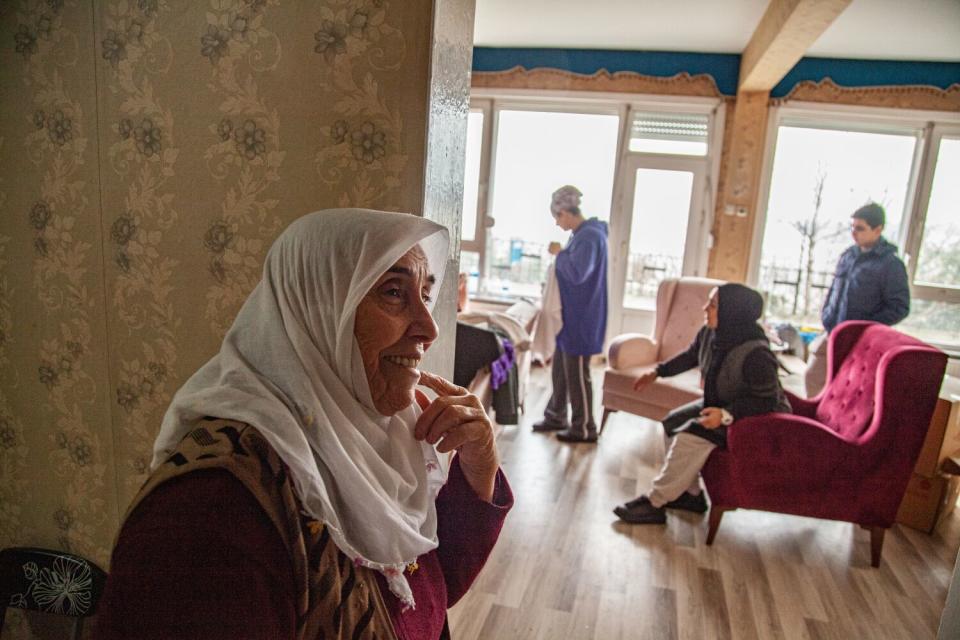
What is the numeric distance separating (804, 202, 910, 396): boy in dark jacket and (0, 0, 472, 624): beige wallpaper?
3.39 meters

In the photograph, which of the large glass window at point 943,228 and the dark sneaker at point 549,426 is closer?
the dark sneaker at point 549,426

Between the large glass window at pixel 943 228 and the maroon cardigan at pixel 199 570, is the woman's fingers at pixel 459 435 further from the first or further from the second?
the large glass window at pixel 943 228

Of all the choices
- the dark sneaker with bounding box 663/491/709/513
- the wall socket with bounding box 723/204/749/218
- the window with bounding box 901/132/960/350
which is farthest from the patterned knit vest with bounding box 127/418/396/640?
the window with bounding box 901/132/960/350

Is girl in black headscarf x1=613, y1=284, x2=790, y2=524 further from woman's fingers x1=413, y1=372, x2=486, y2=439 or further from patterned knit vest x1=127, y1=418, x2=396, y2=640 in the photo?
patterned knit vest x1=127, y1=418, x2=396, y2=640

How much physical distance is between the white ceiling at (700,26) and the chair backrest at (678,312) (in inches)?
76.0

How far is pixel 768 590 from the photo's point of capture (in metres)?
2.40

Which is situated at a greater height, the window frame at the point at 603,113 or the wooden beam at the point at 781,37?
the wooden beam at the point at 781,37

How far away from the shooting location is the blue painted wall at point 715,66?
16.8ft

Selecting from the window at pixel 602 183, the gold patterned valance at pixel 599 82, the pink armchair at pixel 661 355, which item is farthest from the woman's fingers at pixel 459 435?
the gold patterned valance at pixel 599 82

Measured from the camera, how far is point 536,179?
5969 mm

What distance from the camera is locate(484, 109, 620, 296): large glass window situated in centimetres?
580

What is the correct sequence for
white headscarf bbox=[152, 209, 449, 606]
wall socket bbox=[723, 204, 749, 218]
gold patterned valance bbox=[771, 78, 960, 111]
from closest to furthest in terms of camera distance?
white headscarf bbox=[152, 209, 449, 606], gold patterned valance bbox=[771, 78, 960, 111], wall socket bbox=[723, 204, 749, 218]

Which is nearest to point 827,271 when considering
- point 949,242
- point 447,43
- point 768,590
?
point 949,242

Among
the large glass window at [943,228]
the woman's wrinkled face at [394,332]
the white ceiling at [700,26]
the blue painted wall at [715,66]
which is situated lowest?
the woman's wrinkled face at [394,332]
